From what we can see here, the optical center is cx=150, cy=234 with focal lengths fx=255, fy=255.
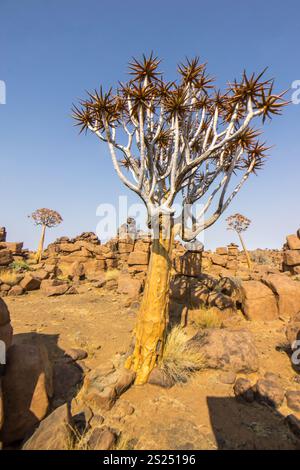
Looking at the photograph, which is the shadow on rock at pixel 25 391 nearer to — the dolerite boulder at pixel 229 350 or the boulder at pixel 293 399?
the dolerite boulder at pixel 229 350

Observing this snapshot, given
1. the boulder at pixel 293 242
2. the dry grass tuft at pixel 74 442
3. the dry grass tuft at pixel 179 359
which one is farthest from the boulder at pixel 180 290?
the boulder at pixel 293 242

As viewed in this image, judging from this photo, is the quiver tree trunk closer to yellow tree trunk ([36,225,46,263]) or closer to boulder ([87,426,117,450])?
boulder ([87,426,117,450])

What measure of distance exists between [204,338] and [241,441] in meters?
2.92

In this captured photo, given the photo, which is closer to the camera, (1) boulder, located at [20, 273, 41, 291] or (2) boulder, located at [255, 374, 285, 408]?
(2) boulder, located at [255, 374, 285, 408]

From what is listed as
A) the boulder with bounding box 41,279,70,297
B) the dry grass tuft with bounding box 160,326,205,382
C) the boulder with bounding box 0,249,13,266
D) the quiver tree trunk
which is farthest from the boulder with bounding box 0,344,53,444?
the boulder with bounding box 0,249,13,266

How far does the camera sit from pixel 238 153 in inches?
250

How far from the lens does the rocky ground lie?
11.7 feet

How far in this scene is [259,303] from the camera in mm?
9219

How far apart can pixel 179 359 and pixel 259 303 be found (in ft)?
16.1

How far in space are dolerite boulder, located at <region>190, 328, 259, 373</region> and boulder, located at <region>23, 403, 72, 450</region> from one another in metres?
3.60

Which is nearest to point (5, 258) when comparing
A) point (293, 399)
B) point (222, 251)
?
point (293, 399)

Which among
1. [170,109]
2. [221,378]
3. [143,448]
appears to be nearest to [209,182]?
[170,109]

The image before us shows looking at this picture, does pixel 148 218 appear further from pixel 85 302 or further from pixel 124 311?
pixel 85 302

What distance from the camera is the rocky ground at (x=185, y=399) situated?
357 centimetres
